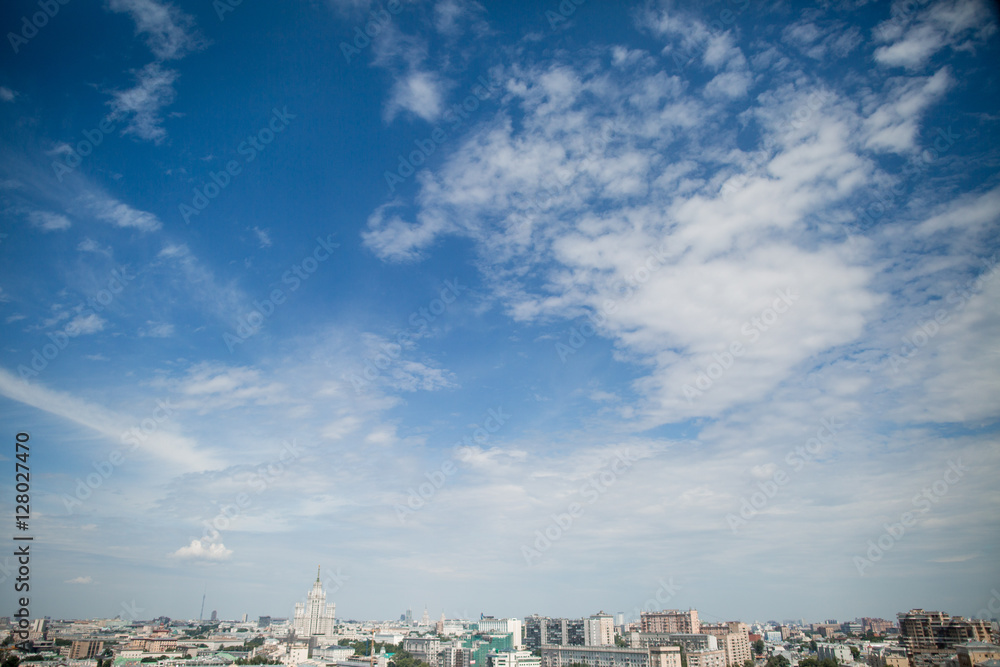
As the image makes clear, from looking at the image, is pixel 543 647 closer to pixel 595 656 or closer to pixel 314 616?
pixel 595 656

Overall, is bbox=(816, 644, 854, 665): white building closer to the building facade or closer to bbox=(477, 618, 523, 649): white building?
the building facade

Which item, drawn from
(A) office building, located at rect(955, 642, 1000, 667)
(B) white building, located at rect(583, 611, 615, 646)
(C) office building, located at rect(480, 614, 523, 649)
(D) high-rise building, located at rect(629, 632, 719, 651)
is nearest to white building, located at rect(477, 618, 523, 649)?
(C) office building, located at rect(480, 614, 523, 649)

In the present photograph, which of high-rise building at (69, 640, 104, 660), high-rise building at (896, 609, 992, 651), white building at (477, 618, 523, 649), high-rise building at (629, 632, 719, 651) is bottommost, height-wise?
white building at (477, 618, 523, 649)

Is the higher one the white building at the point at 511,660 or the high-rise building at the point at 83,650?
the high-rise building at the point at 83,650

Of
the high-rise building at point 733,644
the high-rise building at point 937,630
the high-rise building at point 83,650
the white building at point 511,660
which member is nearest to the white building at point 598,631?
the white building at point 511,660

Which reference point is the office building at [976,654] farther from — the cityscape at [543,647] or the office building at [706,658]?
the office building at [706,658]

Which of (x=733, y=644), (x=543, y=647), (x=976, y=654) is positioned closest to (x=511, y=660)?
(x=543, y=647)
